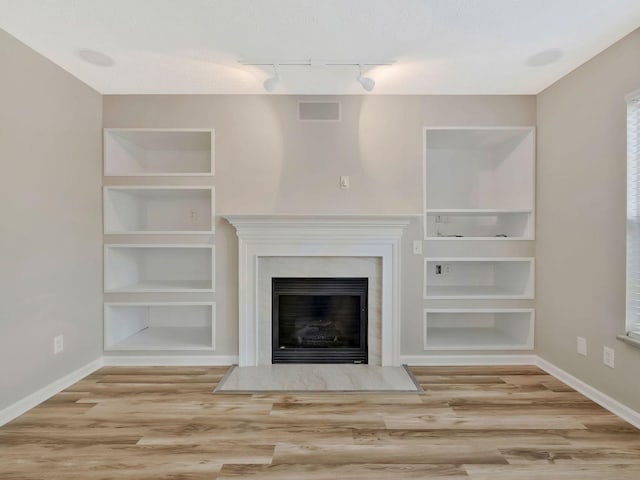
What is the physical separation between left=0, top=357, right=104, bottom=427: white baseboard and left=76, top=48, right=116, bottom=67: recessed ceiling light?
2.39m

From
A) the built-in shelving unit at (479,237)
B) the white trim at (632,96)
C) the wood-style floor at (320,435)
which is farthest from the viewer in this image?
the built-in shelving unit at (479,237)

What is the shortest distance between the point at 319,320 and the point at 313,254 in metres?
0.66

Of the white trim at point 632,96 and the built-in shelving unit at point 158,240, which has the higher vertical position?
the white trim at point 632,96

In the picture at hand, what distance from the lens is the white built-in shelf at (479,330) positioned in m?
3.06

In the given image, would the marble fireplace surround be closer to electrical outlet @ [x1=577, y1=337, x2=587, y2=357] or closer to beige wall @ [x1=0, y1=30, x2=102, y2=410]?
beige wall @ [x1=0, y1=30, x2=102, y2=410]

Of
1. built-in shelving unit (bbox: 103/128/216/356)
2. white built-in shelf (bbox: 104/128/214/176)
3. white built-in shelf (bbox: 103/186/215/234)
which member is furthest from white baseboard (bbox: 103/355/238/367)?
white built-in shelf (bbox: 104/128/214/176)

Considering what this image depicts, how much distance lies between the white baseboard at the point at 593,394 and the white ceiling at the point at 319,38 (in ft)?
7.89

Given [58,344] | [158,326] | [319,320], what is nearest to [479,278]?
[319,320]

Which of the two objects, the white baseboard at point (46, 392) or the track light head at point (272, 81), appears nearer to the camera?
the white baseboard at point (46, 392)

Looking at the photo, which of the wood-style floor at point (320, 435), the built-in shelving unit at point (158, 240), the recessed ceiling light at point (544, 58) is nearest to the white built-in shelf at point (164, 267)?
the built-in shelving unit at point (158, 240)

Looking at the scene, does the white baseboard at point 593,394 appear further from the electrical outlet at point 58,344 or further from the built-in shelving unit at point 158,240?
the electrical outlet at point 58,344

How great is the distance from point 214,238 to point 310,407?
1635mm

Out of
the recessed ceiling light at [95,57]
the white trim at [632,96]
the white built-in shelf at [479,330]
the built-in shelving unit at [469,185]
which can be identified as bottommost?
the white built-in shelf at [479,330]

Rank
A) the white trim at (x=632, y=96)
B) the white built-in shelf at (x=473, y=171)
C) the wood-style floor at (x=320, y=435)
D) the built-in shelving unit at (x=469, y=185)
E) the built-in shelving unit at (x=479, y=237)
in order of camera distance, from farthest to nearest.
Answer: the built-in shelving unit at (x=469, y=185)
the white built-in shelf at (x=473, y=171)
the built-in shelving unit at (x=479, y=237)
the white trim at (x=632, y=96)
the wood-style floor at (x=320, y=435)
